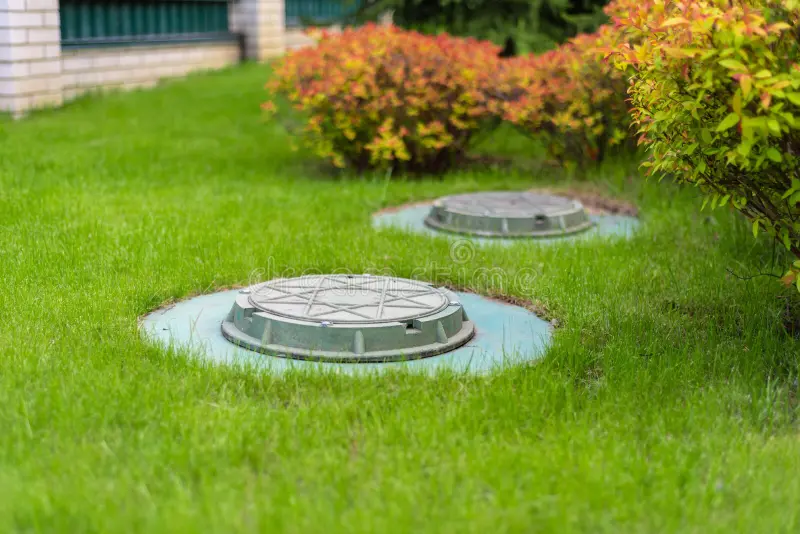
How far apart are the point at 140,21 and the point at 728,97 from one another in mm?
11593

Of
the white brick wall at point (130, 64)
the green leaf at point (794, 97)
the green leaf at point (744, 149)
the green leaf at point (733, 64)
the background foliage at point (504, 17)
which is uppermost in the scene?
the background foliage at point (504, 17)

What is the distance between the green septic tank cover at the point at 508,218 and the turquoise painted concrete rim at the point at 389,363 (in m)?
1.28

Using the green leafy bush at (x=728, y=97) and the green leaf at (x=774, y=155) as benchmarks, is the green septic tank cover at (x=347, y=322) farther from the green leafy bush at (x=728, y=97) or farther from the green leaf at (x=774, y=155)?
the green leaf at (x=774, y=155)

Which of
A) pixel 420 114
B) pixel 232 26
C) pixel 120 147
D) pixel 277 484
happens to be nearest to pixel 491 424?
pixel 277 484

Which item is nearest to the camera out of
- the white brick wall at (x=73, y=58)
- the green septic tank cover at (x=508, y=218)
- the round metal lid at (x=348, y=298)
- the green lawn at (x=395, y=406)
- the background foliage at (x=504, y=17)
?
the green lawn at (x=395, y=406)

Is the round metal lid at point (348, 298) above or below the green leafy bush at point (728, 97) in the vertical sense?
below

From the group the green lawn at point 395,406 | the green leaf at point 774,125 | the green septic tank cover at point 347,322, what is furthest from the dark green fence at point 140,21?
the green leaf at point 774,125

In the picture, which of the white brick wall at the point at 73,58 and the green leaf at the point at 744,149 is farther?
the white brick wall at the point at 73,58

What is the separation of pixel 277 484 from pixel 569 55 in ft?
19.5

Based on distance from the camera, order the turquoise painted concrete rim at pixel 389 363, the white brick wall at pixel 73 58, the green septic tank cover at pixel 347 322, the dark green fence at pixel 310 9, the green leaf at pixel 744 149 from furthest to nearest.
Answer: the dark green fence at pixel 310 9 → the white brick wall at pixel 73 58 → the green septic tank cover at pixel 347 322 → the turquoise painted concrete rim at pixel 389 363 → the green leaf at pixel 744 149

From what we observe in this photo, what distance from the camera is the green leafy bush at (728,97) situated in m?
3.16

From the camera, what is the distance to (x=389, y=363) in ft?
12.4

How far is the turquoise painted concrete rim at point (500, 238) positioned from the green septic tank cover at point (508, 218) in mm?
49

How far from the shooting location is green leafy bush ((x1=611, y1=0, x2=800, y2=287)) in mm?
3162
